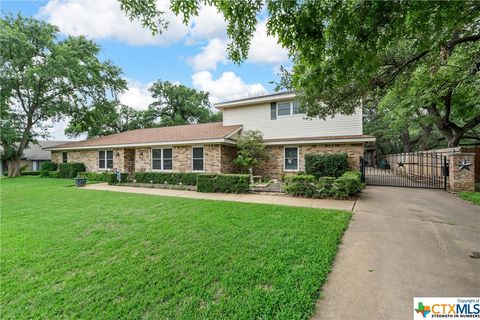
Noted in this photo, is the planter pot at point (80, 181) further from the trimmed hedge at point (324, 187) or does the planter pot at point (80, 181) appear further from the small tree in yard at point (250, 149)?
the trimmed hedge at point (324, 187)

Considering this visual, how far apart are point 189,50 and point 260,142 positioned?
6344 mm

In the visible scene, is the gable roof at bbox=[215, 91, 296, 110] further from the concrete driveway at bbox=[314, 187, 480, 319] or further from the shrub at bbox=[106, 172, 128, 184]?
the concrete driveway at bbox=[314, 187, 480, 319]

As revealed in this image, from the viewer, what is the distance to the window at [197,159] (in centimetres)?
1358

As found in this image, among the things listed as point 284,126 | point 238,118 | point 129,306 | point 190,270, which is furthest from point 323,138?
point 129,306

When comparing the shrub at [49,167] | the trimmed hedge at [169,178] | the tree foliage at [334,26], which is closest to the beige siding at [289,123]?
the trimmed hedge at [169,178]

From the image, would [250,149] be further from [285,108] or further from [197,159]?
[285,108]

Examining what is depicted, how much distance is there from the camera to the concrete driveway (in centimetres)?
258

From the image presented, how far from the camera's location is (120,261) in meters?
3.64

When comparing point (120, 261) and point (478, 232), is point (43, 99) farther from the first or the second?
point (478, 232)

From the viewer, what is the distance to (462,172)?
9.26 metres

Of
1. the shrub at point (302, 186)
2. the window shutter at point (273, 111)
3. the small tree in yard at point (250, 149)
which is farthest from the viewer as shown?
the window shutter at point (273, 111)

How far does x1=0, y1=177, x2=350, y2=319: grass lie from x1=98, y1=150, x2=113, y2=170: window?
11442 millimetres

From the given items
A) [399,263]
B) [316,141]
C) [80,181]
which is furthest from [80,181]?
[399,263]

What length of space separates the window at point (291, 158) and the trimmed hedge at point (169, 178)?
568 cm
